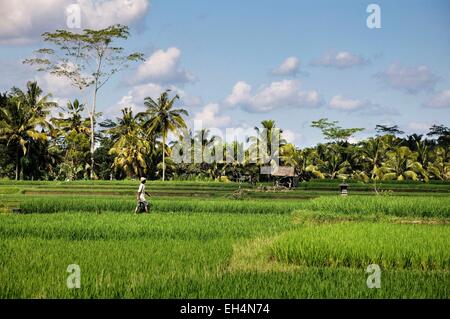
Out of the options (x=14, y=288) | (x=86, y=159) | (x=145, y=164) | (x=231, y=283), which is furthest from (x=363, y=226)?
(x=86, y=159)

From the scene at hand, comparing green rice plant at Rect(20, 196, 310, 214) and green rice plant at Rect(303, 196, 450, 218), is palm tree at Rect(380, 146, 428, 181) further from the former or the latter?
green rice plant at Rect(303, 196, 450, 218)

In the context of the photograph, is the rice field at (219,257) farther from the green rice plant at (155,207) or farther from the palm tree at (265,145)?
the palm tree at (265,145)

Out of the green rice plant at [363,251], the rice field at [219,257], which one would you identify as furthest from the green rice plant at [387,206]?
the green rice plant at [363,251]

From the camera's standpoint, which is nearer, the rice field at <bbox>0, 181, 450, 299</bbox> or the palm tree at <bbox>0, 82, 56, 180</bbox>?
the rice field at <bbox>0, 181, 450, 299</bbox>

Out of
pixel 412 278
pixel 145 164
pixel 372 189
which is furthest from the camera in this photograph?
pixel 145 164

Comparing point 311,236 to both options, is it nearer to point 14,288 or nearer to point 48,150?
point 14,288

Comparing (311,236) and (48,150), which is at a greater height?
(48,150)

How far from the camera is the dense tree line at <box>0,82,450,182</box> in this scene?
126 ft

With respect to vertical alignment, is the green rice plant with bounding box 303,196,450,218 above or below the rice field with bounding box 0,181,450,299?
above

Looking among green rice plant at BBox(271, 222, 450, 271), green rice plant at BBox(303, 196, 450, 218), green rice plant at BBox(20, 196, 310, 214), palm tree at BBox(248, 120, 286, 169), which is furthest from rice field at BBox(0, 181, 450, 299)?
palm tree at BBox(248, 120, 286, 169)

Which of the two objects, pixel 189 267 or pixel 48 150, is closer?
pixel 189 267

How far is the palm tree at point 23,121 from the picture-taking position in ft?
122

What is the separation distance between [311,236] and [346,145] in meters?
36.9
